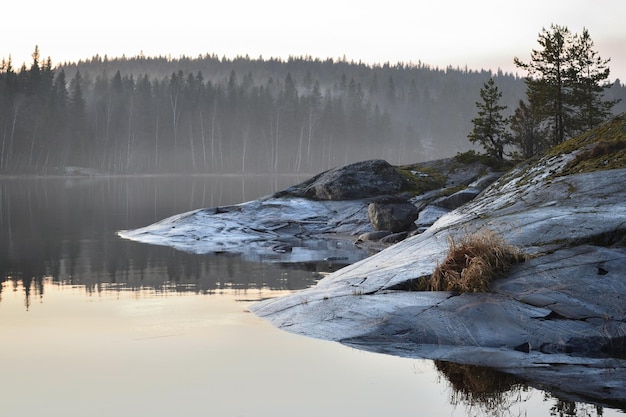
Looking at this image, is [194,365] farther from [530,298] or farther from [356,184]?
[356,184]

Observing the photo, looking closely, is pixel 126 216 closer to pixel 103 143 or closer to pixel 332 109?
pixel 103 143

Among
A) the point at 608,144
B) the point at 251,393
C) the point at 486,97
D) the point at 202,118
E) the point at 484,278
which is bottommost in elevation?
the point at 251,393

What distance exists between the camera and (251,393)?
8359 millimetres

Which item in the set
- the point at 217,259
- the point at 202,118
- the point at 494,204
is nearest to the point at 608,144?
the point at 494,204

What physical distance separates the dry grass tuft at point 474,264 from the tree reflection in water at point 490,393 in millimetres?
1995

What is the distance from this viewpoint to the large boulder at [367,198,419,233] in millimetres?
26484

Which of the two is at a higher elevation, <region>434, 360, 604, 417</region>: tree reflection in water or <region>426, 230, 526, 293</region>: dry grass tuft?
<region>426, 230, 526, 293</region>: dry grass tuft

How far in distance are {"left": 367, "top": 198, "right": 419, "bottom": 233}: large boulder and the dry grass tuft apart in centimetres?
1442

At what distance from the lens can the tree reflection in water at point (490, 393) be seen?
7703mm

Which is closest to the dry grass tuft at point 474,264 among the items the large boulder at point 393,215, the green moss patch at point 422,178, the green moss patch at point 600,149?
the green moss patch at point 600,149

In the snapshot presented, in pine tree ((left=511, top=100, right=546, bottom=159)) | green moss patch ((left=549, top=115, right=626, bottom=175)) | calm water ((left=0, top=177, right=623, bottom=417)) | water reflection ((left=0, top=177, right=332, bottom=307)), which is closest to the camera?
calm water ((left=0, top=177, right=623, bottom=417))

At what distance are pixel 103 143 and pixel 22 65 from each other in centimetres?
1748

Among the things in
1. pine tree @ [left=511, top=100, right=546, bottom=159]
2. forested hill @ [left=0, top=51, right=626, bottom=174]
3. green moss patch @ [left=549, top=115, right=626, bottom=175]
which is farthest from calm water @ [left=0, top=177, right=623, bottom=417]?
forested hill @ [left=0, top=51, right=626, bottom=174]

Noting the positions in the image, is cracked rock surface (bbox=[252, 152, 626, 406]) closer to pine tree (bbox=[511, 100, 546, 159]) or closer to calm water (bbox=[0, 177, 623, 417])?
calm water (bbox=[0, 177, 623, 417])
